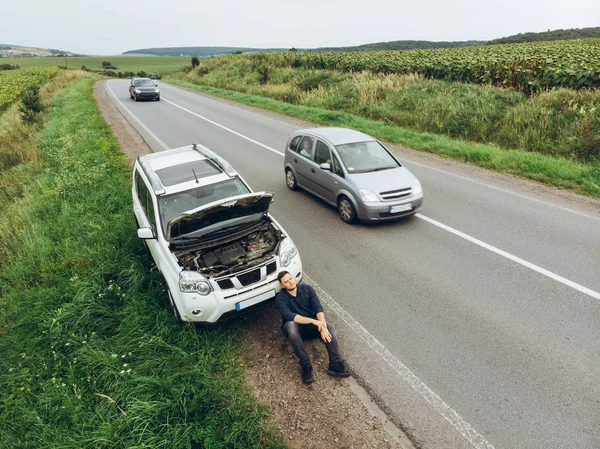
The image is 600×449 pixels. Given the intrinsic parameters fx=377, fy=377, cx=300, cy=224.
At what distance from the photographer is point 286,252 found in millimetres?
5277

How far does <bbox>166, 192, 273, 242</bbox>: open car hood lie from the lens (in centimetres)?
510

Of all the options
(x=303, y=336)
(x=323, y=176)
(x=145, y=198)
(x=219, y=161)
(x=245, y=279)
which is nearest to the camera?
(x=303, y=336)

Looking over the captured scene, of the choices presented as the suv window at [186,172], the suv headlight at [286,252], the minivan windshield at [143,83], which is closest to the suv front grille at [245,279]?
the suv headlight at [286,252]

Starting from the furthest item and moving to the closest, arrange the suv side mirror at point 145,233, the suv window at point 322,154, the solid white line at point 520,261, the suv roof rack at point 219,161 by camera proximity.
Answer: the suv window at point 322,154 < the suv roof rack at point 219,161 < the solid white line at point 520,261 < the suv side mirror at point 145,233

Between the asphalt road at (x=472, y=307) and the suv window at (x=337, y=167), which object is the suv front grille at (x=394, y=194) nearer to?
the asphalt road at (x=472, y=307)

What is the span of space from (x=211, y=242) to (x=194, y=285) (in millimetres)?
832

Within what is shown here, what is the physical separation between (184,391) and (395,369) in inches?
93.9

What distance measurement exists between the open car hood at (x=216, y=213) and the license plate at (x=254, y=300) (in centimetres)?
132

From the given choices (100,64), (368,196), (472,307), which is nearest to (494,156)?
(368,196)

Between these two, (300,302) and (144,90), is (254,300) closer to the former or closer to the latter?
(300,302)

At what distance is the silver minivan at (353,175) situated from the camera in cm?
757

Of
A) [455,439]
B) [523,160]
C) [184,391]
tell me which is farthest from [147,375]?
[523,160]

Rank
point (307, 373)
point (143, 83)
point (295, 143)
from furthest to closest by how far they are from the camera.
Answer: point (143, 83) < point (295, 143) < point (307, 373)

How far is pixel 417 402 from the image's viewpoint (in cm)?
400
